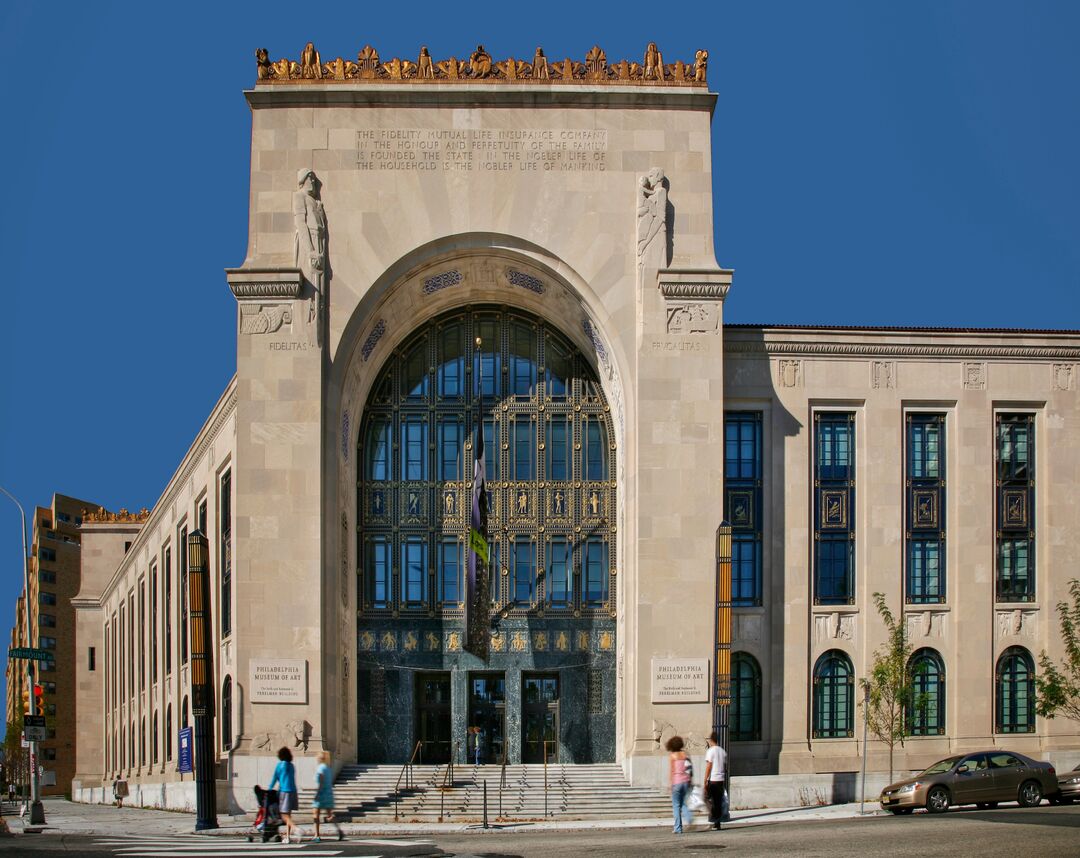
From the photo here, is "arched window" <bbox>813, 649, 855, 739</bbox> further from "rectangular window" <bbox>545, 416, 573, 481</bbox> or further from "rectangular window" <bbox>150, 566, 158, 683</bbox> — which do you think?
"rectangular window" <bbox>150, 566, 158, 683</bbox>

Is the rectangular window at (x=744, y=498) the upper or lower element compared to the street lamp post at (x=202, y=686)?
upper

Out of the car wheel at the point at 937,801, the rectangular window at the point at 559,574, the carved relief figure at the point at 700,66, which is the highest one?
the carved relief figure at the point at 700,66

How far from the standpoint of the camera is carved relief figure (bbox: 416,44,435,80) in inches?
1617

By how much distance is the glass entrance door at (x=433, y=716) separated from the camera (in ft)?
→ 139

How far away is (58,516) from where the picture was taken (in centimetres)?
12350

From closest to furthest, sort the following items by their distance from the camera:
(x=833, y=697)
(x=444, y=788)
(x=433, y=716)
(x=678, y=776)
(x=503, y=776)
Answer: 1. (x=678, y=776)
2. (x=444, y=788)
3. (x=503, y=776)
4. (x=833, y=697)
5. (x=433, y=716)

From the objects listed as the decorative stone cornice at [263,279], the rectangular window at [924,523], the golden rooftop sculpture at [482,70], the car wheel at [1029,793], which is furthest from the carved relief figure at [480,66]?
the car wheel at [1029,793]

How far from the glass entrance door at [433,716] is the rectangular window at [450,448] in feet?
18.3

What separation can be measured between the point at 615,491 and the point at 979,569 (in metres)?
10.0

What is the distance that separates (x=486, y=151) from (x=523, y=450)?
8.30 metres

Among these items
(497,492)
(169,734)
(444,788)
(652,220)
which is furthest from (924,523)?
(169,734)

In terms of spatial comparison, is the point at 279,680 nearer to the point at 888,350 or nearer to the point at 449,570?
the point at 449,570

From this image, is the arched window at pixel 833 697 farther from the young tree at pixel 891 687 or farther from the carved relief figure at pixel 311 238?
the carved relief figure at pixel 311 238

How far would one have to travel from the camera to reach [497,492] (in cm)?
4284
